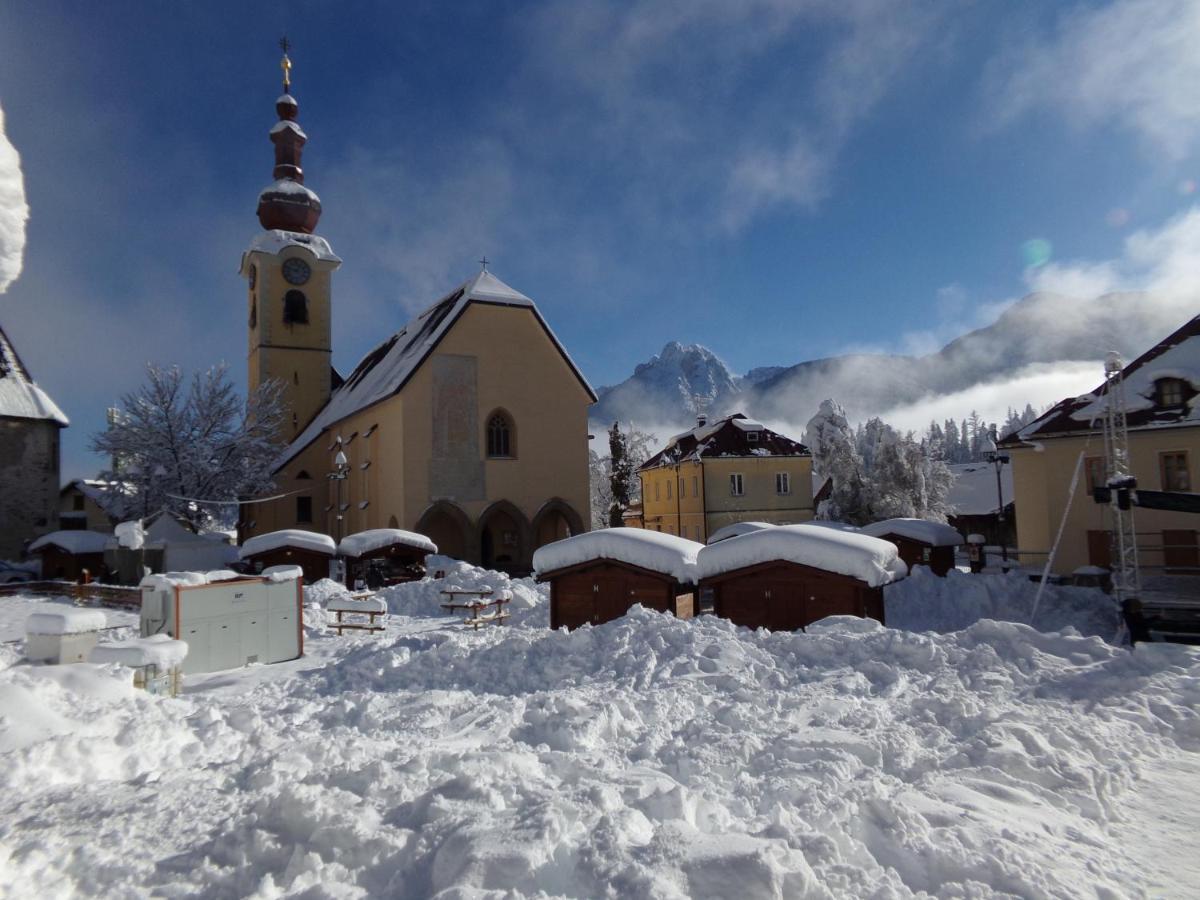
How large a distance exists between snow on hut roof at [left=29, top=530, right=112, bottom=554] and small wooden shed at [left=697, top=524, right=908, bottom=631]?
27408 millimetres

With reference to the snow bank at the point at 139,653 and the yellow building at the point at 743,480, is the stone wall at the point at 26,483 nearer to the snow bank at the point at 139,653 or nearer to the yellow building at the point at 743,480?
the snow bank at the point at 139,653

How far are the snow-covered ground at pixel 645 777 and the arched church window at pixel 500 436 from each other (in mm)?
22193

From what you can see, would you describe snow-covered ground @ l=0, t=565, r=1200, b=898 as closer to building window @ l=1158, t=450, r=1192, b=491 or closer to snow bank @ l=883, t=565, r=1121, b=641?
snow bank @ l=883, t=565, r=1121, b=641

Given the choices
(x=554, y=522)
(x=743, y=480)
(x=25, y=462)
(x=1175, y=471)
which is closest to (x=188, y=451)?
(x=25, y=462)

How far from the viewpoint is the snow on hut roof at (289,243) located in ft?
147

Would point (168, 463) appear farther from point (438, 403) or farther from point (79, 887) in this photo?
point (79, 887)

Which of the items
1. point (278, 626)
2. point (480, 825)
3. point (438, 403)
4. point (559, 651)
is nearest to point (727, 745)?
point (480, 825)

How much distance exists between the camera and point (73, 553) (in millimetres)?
29844

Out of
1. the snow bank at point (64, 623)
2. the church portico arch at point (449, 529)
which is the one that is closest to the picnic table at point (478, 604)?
the snow bank at point (64, 623)

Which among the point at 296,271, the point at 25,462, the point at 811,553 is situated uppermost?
the point at 296,271

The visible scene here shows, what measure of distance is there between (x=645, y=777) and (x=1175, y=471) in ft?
72.9

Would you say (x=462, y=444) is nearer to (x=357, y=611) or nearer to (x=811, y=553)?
(x=357, y=611)

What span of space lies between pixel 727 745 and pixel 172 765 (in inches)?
204

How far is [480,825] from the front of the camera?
4844mm
